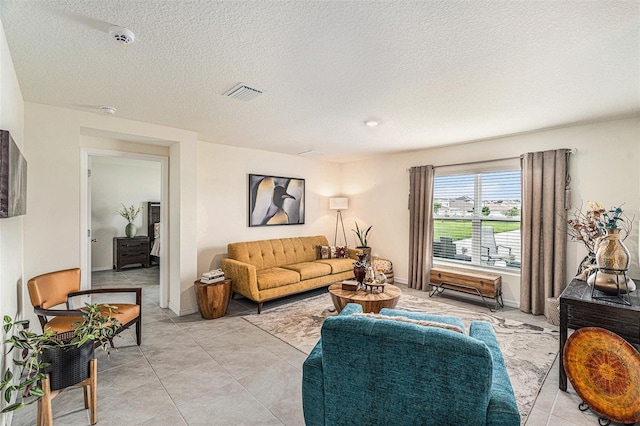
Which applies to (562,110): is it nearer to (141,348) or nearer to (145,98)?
(145,98)

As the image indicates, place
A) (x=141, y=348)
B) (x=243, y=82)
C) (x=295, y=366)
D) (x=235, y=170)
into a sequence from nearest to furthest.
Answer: (x=243, y=82) < (x=295, y=366) < (x=141, y=348) < (x=235, y=170)

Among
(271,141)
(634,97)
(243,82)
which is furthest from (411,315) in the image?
(271,141)

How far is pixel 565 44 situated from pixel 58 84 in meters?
3.83

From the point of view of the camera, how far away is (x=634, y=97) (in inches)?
109

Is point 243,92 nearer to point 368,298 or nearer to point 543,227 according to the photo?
point 368,298

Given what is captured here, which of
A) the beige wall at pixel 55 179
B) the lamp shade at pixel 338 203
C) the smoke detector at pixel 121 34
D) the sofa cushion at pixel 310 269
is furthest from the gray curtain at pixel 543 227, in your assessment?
the beige wall at pixel 55 179

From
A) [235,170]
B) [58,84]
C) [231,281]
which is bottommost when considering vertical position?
[231,281]

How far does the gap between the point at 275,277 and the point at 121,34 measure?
10.5ft

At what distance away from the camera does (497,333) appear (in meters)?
3.35

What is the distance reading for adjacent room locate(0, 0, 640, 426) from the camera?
1.55m

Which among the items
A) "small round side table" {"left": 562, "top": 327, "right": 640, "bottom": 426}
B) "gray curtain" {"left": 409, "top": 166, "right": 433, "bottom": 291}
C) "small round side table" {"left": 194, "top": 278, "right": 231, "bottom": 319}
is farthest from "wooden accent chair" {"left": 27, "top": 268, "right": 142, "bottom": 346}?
"gray curtain" {"left": 409, "top": 166, "right": 433, "bottom": 291}

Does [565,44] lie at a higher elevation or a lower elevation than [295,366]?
higher

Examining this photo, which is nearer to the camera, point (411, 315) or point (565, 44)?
point (565, 44)

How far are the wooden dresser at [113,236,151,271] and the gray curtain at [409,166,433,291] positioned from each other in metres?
6.03
